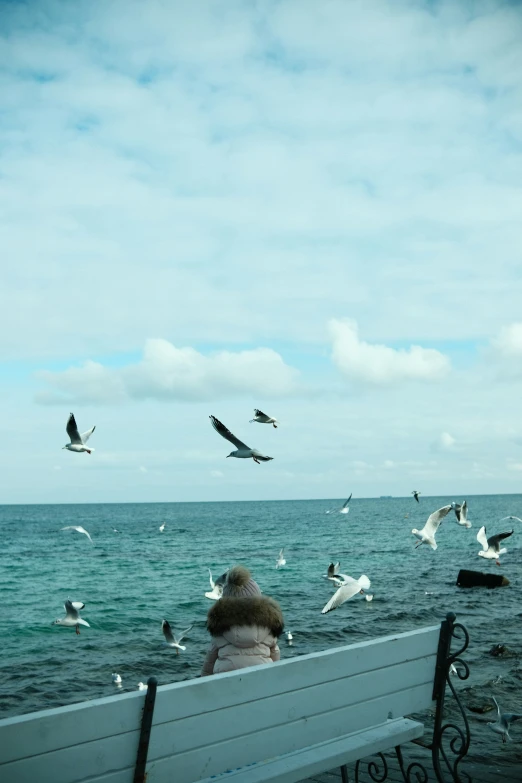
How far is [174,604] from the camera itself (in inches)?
834

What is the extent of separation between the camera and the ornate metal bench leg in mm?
2840

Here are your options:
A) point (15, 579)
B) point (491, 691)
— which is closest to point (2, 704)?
point (491, 691)

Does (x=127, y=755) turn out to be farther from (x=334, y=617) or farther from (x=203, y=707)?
(x=334, y=617)

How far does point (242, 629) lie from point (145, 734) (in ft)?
5.22

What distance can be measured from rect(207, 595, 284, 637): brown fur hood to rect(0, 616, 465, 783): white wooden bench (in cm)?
88

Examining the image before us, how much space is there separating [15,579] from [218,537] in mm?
27846

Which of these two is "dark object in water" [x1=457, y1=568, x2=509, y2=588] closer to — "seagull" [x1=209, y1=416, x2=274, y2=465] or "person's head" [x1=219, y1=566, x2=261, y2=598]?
"seagull" [x1=209, y1=416, x2=274, y2=465]

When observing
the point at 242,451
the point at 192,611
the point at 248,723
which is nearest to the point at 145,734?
the point at 248,723

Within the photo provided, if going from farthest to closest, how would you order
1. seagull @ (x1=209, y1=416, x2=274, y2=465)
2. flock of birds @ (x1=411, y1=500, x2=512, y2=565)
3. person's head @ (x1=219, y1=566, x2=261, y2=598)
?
flock of birds @ (x1=411, y1=500, x2=512, y2=565) → seagull @ (x1=209, y1=416, x2=274, y2=465) → person's head @ (x1=219, y1=566, x2=261, y2=598)

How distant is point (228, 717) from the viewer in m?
3.17

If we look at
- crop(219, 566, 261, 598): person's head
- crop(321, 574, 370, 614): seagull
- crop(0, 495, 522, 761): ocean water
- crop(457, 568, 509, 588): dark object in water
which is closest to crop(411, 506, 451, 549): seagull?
crop(0, 495, 522, 761): ocean water

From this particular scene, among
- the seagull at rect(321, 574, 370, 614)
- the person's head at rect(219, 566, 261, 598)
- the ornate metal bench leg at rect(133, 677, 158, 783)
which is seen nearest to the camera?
the ornate metal bench leg at rect(133, 677, 158, 783)

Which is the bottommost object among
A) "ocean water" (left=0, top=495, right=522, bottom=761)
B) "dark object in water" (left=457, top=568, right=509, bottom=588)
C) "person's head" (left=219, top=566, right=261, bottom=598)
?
"ocean water" (left=0, top=495, right=522, bottom=761)

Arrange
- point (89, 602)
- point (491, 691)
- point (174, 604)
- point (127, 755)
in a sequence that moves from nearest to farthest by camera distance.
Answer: point (127, 755) → point (491, 691) → point (174, 604) → point (89, 602)
